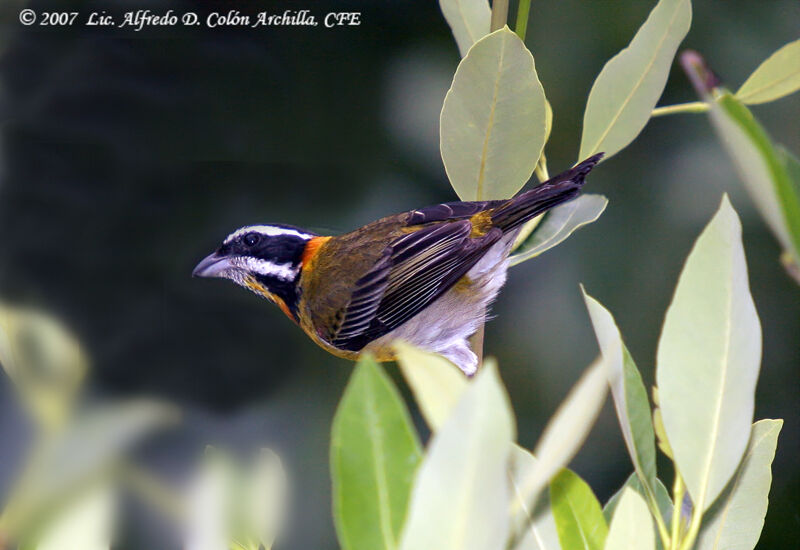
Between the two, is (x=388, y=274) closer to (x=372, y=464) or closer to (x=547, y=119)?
(x=547, y=119)

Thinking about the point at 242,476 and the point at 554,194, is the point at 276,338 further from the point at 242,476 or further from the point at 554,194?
the point at 242,476

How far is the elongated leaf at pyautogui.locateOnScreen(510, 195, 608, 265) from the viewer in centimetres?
65

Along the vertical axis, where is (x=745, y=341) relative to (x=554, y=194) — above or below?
below

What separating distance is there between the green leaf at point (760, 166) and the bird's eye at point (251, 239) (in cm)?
88

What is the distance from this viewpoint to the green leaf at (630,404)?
1.32 feet

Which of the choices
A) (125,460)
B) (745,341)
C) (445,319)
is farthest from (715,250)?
(445,319)

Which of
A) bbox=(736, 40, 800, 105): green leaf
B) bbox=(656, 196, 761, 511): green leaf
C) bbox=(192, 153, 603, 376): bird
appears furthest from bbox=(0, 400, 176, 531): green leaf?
bbox=(192, 153, 603, 376): bird

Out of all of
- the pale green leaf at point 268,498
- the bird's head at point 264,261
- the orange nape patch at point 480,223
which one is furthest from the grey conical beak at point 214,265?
the pale green leaf at point 268,498

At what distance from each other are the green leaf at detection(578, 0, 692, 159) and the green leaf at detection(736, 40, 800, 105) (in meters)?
0.09

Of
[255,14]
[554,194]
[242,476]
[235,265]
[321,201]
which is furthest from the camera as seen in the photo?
[321,201]

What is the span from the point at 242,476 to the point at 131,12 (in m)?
1.10

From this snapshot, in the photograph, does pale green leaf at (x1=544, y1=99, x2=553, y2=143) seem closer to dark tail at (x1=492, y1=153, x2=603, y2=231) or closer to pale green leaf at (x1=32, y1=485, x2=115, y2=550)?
dark tail at (x1=492, y1=153, x2=603, y2=231)

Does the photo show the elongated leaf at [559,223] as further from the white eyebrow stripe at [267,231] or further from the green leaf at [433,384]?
the white eyebrow stripe at [267,231]

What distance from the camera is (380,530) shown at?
0.33 meters
